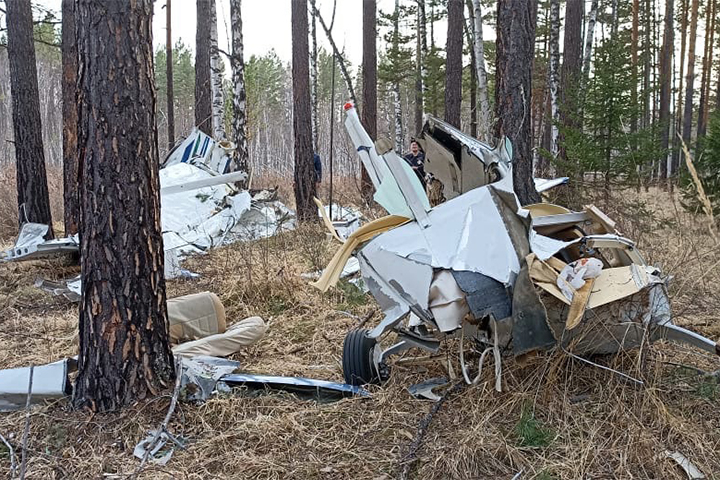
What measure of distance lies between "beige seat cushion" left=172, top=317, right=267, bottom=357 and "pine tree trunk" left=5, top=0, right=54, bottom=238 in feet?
20.1

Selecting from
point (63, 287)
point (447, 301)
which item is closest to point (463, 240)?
point (447, 301)

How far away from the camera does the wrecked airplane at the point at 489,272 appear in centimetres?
300

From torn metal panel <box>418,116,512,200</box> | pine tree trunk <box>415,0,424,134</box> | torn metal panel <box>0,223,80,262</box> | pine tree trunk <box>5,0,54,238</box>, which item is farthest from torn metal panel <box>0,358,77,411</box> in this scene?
pine tree trunk <box>415,0,424,134</box>

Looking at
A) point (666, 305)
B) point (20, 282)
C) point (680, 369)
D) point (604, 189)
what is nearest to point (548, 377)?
point (666, 305)

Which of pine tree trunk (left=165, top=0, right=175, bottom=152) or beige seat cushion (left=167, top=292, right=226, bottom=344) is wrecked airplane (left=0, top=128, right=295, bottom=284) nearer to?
beige seat cushion (left=167, top=292, right=226, bottom=344)

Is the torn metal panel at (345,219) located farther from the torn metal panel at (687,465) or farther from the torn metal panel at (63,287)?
the torn metal panel at (687,465)

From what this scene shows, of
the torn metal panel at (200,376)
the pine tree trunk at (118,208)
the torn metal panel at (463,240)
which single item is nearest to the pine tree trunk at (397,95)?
the torn metal panel at (200,376)

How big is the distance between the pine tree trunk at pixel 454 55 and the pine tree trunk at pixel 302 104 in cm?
311

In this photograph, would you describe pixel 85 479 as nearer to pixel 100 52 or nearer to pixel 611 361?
pixel 100 52

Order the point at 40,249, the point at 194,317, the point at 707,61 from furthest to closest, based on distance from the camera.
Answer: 1. the point at 707,61
2. the point at 40,249
3. the point at 194,317

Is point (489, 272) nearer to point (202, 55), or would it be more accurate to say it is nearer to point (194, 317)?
point (194, 317)

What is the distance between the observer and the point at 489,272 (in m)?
3.01

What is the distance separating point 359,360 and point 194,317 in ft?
5.45

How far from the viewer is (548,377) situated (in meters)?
3.18
